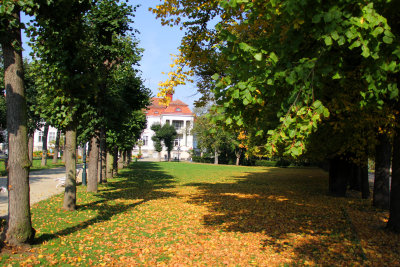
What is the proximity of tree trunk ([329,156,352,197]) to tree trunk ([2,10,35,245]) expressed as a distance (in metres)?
12.7

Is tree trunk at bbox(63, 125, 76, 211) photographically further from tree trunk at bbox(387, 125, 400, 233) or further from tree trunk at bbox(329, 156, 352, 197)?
tree trunk at bbox(329, 156, 352, 197)

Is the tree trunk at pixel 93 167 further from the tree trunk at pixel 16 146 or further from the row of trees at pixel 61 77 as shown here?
the tree trunk at pixel 16 146

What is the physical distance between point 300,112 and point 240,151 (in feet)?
175

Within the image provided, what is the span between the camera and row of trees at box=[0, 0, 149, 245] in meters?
5.37

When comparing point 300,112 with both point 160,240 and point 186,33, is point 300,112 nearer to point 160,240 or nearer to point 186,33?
point 160,240

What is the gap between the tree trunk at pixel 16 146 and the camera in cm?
534

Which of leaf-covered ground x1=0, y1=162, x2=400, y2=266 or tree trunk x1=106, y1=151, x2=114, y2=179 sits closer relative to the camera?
leaf-covered ground x1=0, y1=162, x2=400, y2=266

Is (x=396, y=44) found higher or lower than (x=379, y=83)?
higher

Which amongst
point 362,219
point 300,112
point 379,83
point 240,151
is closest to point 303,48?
point 379,83

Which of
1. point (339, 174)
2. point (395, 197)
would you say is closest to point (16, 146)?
point (395, 197)

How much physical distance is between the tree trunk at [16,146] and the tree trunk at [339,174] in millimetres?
12696

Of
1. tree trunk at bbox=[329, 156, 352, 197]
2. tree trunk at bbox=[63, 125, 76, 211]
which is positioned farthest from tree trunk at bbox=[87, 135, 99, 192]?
tree trunk at bbox=[329, 156, 352, 197]

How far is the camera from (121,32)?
12734 mm

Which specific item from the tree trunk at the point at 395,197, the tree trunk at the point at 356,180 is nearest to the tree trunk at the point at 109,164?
the tree trunk at the point at 356,180
